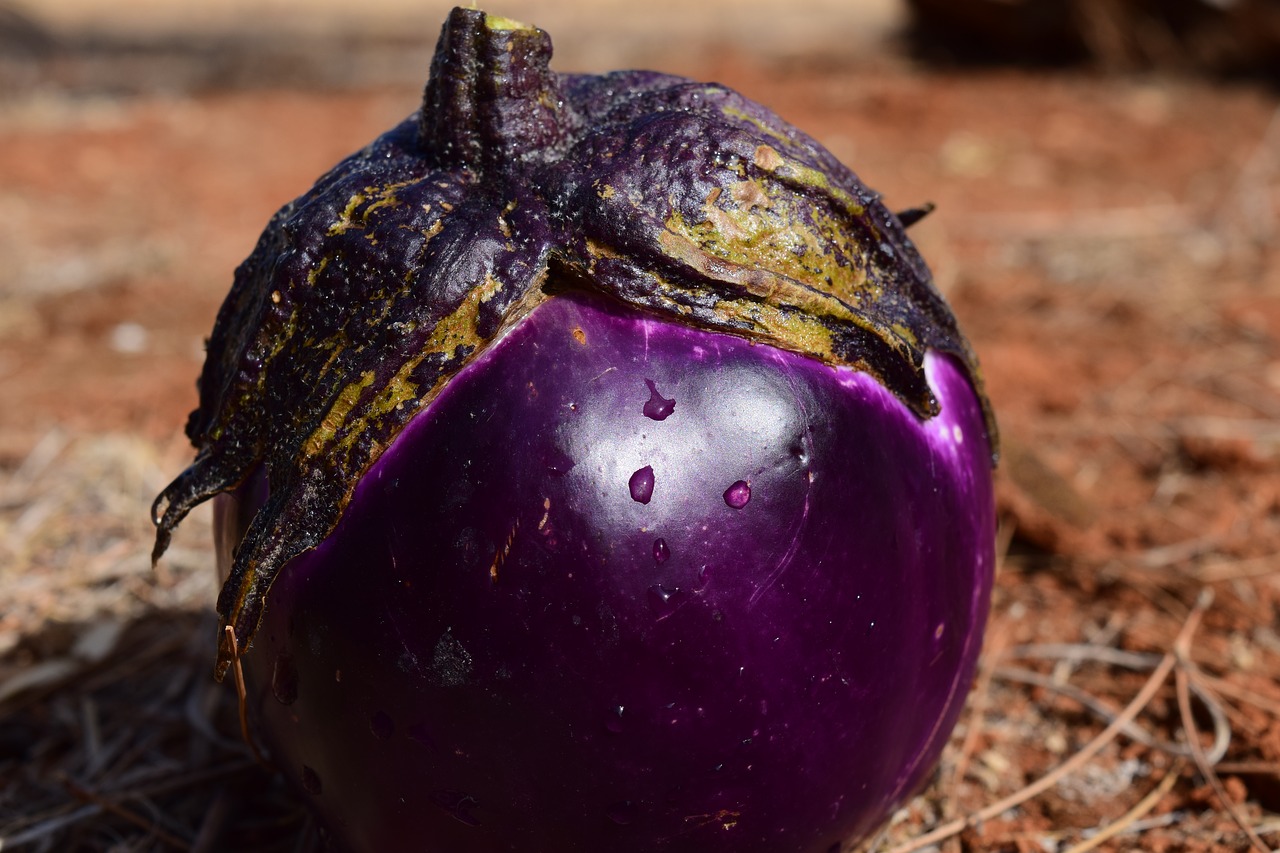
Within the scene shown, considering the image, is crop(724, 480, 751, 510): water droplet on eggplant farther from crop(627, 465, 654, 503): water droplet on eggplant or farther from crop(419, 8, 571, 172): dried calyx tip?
crop(419, 8, 571, 172): dried calyx tip

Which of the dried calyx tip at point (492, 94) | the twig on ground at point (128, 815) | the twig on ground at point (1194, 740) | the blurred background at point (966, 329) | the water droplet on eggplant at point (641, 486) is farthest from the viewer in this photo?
the blurred background at point (966, 329)

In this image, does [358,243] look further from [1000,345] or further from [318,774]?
[1000,345]

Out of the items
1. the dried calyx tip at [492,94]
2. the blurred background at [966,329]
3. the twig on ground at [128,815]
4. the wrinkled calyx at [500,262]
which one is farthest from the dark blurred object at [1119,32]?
the twig on ground at [128,815]

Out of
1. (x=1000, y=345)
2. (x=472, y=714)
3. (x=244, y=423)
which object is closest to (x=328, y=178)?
(x=244, y=423)

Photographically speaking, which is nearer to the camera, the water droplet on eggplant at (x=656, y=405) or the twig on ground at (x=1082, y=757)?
the water droplet on eggplant at (x=656, y=405)

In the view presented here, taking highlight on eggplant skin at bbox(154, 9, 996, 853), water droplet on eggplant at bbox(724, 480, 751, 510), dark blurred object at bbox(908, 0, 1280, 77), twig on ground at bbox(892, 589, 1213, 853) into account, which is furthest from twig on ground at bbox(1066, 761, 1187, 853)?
dark blurred object at bbox(908, 0, 1280, 77)

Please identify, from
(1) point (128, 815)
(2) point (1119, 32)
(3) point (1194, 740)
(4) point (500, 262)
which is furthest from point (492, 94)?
(2) point (1119, 32)

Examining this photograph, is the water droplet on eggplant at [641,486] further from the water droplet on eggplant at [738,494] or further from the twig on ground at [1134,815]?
the twig on ground at [1134,815]

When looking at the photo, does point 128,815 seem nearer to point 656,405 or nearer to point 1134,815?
point 656,405

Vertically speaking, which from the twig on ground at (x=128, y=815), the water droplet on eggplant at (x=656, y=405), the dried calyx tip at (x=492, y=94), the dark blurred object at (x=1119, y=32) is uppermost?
the dried calyx tip at (x=492, y=94)
